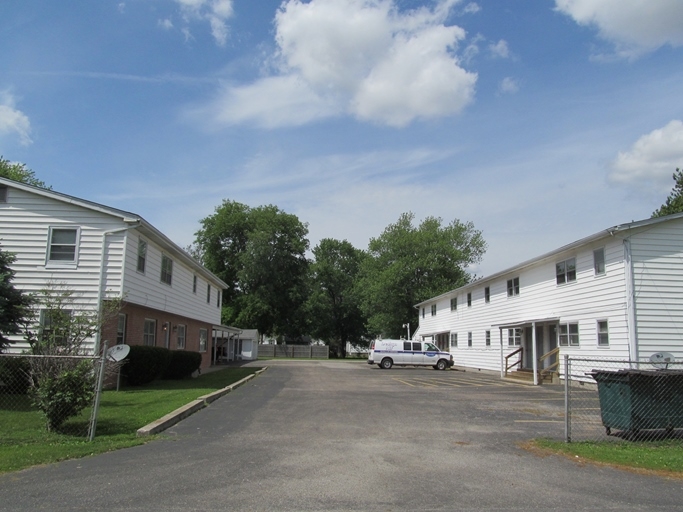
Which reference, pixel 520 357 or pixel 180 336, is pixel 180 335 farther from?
pixel 520 357

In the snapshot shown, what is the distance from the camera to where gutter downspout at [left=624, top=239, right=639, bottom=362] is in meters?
17.5

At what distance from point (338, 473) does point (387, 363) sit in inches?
1104

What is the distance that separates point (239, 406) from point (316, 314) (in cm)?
5375

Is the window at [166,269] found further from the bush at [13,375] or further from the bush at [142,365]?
the bush at [13,375]

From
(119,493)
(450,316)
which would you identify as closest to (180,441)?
(119,493)

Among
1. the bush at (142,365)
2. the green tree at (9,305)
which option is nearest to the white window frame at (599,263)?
the bush at (142,365)

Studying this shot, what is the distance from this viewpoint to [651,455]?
8.27m

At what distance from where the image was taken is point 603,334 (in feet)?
62.6

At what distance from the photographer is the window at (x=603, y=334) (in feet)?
62.0

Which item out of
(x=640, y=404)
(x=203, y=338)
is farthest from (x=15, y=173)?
(x=640, y=404)

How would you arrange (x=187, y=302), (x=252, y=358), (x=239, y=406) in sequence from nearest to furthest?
(x=239, y=406) → (x=187, y=302) → (x=252, y=358)

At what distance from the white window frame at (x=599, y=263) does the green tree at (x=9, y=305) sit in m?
17.8

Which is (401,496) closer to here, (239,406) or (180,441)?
(180,441)

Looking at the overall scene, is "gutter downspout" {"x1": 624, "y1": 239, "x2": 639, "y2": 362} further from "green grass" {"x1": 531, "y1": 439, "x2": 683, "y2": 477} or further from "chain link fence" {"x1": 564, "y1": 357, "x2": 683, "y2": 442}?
"green grass" {"x1": 531, "y1": 439, "x2": 683, "y2": 477}
